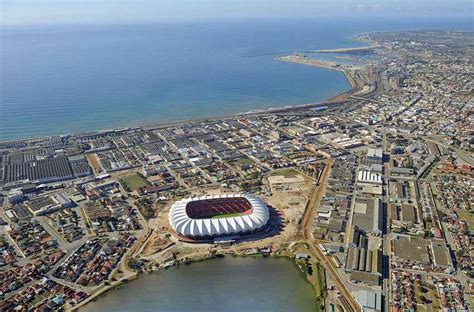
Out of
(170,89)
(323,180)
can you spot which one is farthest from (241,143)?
(170,89)

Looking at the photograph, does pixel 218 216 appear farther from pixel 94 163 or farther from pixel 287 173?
pixel 94 163

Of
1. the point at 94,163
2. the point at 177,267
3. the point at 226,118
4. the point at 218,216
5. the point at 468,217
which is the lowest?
the point at 468,217

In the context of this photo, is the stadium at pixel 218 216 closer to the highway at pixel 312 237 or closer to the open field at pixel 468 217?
the highway at pixel 312 237

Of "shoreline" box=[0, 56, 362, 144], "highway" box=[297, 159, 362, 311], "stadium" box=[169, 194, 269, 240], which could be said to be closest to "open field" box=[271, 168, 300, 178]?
"highway" box=[297, 159, 362, 311]

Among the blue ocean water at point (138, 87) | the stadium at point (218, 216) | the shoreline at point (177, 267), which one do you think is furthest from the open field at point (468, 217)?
the blue ocean water at point (138, 87)

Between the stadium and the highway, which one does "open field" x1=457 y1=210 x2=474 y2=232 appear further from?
the stadium

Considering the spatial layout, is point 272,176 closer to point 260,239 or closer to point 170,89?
point 260,239

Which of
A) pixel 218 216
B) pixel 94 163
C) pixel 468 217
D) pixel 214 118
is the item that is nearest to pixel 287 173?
pixel 218 216

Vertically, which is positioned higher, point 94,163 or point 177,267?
point 94,163
